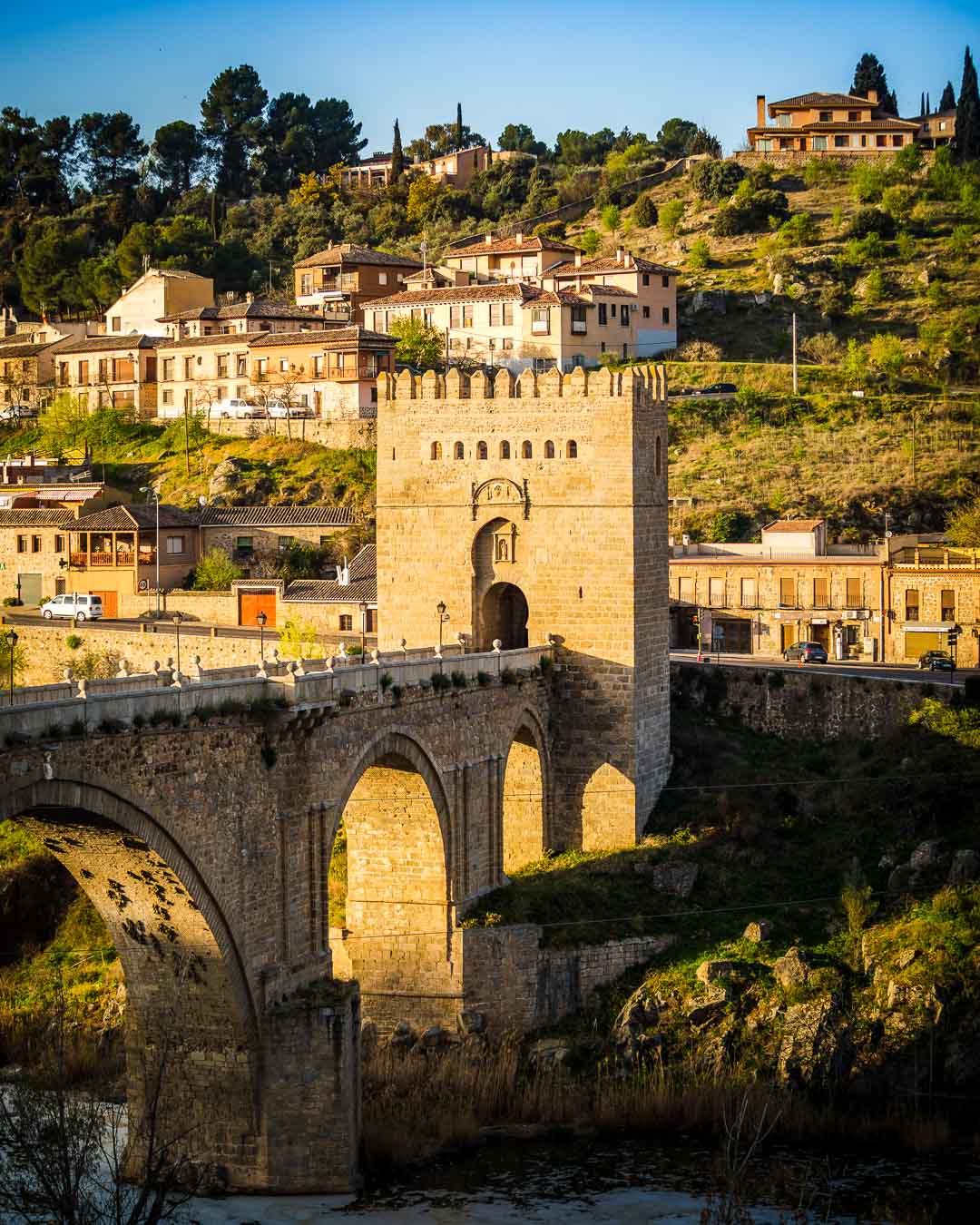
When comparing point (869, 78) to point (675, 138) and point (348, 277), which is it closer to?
point (675, 138)

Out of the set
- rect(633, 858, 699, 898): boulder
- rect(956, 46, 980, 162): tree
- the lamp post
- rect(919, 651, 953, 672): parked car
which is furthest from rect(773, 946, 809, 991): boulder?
rect(956, 46, 980, 162): tree

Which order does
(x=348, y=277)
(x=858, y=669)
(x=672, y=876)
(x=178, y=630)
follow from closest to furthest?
(x=672, y=876) → (x=858, y=669) → (x=178, y=630) → (x=348, y=277)

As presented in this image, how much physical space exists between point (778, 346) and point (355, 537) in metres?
27.5

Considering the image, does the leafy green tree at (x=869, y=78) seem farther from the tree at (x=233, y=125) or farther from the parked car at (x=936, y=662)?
the parked car at (x=936, y=662)

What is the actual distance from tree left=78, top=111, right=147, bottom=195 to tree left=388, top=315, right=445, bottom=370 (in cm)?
4606

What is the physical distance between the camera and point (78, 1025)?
123ft

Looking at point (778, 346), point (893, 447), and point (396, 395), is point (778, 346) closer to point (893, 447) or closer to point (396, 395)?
point (893, 447)

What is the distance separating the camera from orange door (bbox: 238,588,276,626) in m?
58.5

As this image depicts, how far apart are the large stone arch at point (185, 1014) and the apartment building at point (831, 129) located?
85.0 meters

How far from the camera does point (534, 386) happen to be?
141 feet

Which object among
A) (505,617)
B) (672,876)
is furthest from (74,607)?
(672,876)

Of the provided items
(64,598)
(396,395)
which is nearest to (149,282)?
(64,598)

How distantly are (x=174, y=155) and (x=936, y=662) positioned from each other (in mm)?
83869

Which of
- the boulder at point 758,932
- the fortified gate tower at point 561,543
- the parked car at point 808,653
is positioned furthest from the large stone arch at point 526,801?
the parked car at point 808,653
